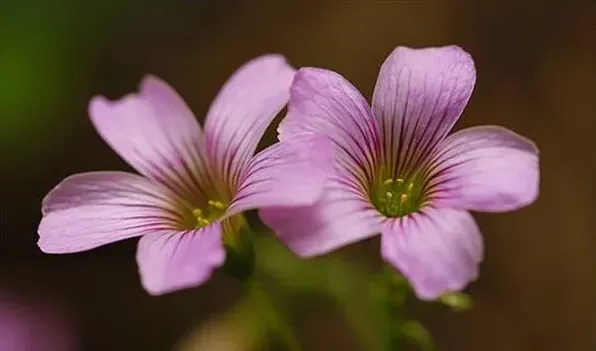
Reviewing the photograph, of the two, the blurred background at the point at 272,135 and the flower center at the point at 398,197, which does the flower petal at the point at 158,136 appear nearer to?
the flower center at the point at 398,197

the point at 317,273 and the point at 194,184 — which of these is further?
the point at 317,273

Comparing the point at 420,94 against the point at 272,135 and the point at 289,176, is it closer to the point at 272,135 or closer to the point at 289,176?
the point at 289,176

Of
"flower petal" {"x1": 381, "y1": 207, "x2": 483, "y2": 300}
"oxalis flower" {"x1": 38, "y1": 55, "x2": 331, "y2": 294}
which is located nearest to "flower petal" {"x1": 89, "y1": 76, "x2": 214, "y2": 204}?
"oxalis flower" {"x1": 38, "y1": 55, "x2": 331, "y2": 294}

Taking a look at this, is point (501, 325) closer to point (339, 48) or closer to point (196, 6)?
point (339, 48)

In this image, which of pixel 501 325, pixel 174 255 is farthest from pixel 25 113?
pixel 174 255

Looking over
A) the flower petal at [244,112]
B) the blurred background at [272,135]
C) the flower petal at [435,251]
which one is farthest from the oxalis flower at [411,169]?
the blurred background at [272,135]

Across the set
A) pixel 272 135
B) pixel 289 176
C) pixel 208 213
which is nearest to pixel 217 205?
pixel 208 213
